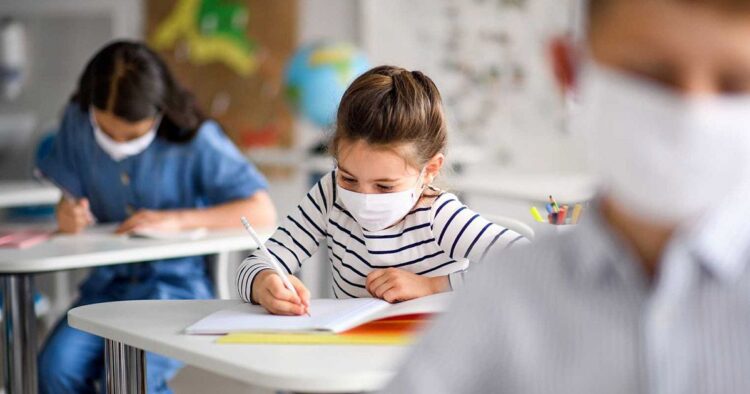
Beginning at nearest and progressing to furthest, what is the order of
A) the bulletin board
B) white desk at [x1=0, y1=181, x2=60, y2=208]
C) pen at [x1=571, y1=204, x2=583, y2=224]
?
pen at [x1=571, y1=204, x2=583, y2=224], white desk at [x1=0, y1=181, x2=60, y2=208], the bulletin board

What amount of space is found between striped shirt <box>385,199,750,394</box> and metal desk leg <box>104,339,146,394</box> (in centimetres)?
88

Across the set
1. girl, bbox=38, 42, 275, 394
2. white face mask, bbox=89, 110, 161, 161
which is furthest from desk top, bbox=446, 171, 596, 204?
white face mask, bbox=89, 110, 161, 161

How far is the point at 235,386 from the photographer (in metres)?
2.49

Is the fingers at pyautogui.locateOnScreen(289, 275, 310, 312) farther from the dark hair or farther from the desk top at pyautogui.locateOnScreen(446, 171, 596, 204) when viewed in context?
the desk top at pyautogui.locateOnScreen(446, 171, 596, 204)

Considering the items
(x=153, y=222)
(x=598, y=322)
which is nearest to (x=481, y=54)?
(x=153, y=222)

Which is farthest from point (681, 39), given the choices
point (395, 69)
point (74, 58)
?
point (74, 58)

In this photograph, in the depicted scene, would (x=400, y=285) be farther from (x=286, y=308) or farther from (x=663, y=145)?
(x=663, y=145)

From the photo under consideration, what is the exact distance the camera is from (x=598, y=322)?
79cm

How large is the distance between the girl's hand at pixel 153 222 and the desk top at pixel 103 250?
0.13 ft

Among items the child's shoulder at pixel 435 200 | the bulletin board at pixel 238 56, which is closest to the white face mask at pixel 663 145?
the child's shoulder at pixel 435 200

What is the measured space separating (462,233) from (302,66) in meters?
2.68

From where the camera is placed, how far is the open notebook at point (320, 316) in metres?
1.51

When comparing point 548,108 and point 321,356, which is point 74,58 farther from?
point 321,356

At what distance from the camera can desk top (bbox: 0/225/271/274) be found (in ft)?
7.14
